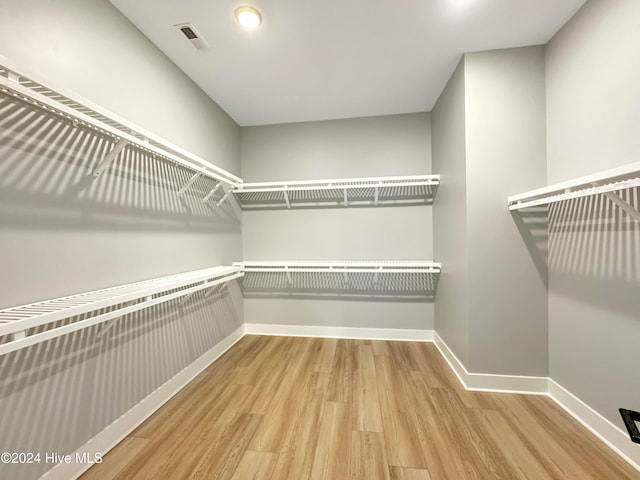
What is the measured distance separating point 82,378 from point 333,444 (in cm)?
125

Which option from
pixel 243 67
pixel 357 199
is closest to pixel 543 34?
pixel 357 199

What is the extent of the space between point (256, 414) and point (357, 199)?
2.00 metres

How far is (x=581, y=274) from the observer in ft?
4.55

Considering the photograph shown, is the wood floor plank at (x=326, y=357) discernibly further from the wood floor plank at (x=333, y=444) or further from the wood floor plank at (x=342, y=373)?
the wood floor plank at (x=333, y=444)

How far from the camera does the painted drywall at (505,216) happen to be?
164 cm

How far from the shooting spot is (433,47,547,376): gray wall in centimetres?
165

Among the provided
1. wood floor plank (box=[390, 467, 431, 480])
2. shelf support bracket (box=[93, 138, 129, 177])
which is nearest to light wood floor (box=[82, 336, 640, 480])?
wood floor plank (box=[390, 467, 431, 480])

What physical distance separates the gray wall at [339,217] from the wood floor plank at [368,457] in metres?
1.32

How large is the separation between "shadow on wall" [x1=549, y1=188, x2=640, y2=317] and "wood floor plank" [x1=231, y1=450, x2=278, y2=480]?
1825mm

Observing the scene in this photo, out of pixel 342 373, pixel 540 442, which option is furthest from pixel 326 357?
pixel 540 442

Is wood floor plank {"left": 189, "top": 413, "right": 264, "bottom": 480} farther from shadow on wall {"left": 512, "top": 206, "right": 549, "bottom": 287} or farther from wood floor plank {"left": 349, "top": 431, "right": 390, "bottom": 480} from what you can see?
shadow on wall {"left": 512, "top": 206, "right": 549, "bottom": 287}

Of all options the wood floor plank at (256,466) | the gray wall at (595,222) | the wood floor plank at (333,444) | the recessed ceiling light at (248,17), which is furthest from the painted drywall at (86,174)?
the gray wall at (595,222)

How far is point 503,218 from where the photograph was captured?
1.66 metres

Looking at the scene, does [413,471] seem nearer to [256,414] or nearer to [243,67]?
[256,414]
